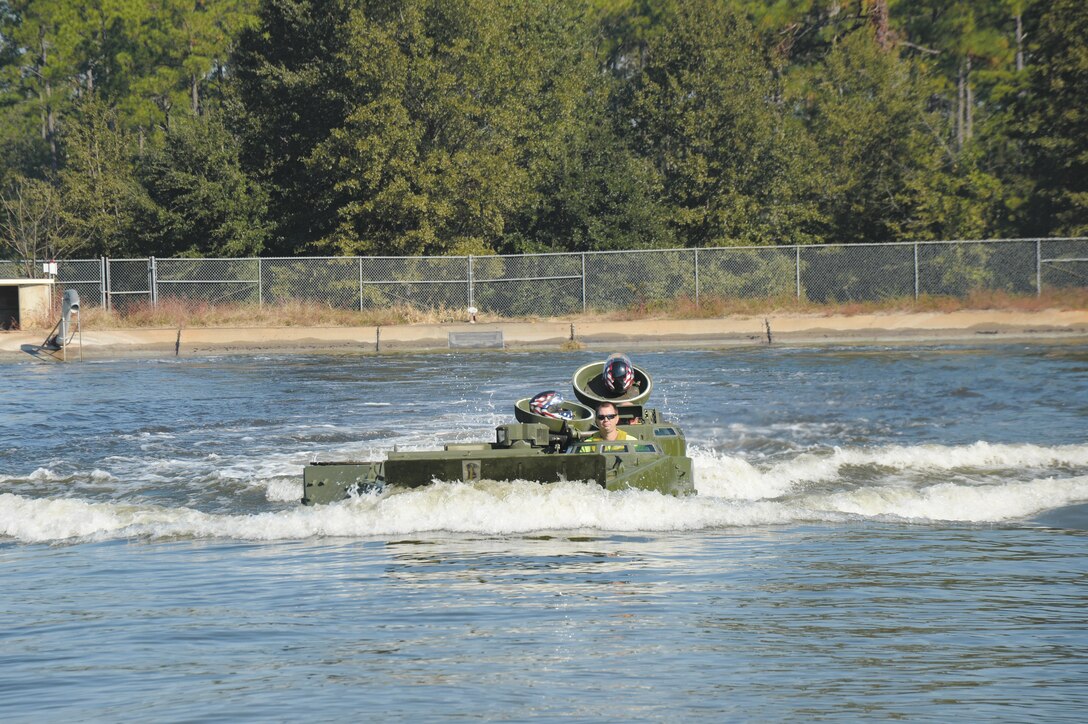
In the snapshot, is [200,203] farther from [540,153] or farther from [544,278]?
[544,278]

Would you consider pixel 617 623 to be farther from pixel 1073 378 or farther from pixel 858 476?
pixel 1073 378

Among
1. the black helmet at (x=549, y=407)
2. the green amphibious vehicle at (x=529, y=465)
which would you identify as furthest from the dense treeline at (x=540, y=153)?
the green amphibious vehicle at (x=529, y=465)

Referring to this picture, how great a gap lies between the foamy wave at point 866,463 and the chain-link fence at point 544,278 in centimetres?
2211

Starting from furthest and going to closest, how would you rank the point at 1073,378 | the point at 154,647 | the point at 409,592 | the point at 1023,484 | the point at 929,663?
the point at 1073,378
the point at 1023,484
the point at 409,592
the point at 154,647
the point at 929,663

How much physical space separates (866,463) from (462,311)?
2385cm

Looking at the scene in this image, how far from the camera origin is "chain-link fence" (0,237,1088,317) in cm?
4003

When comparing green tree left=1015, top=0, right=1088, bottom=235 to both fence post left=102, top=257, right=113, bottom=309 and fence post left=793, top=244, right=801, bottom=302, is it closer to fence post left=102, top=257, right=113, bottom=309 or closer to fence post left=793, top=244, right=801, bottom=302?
fence post left=793, top=244, right=801, bottom=302

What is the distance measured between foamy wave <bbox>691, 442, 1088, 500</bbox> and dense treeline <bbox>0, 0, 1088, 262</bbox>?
84.2 ft

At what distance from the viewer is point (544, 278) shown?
133 ft

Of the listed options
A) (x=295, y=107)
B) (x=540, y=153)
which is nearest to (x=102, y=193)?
(x=295, y=107)

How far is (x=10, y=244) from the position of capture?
5659 centimetres

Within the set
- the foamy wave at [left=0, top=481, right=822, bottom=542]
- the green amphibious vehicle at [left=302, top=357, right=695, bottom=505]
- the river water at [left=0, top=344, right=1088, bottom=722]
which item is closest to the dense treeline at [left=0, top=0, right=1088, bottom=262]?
the river water at [left=0, top=344, right=1088, bottom=722]

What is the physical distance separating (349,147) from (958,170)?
20.9 m

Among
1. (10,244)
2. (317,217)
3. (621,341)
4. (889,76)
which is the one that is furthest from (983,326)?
(10,244)
